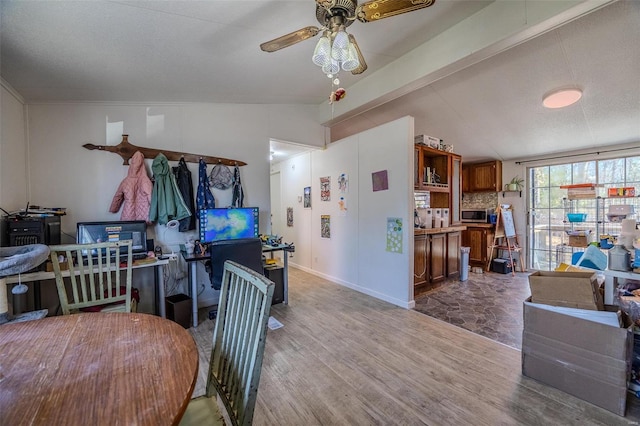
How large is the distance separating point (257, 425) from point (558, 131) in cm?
520

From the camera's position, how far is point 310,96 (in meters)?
3.92

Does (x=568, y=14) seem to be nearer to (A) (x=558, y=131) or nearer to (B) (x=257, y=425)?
(A) (x=558, y=131)

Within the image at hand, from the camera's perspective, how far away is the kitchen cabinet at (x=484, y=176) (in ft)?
18.1

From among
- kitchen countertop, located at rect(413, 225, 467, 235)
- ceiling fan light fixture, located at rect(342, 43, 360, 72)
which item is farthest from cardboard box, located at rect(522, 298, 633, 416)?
ceiling fan light fixture, located at rect(342, 43, 360, 72)

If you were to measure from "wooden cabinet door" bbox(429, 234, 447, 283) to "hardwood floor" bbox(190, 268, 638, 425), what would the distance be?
1.15 meters

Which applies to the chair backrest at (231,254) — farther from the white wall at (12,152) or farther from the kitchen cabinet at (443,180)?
the kitchen cabinet at (443,180)

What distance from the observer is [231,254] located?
9.24ft

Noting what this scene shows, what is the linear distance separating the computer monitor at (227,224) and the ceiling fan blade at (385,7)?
97.4 inches

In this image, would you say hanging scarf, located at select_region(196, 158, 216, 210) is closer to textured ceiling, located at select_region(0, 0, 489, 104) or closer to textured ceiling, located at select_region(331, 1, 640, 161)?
textured ceiling, located at select_region(0, 0, 489, 104)

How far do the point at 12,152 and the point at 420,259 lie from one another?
450 cm

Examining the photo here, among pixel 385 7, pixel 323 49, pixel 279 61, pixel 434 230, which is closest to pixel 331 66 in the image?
pixel 323 49

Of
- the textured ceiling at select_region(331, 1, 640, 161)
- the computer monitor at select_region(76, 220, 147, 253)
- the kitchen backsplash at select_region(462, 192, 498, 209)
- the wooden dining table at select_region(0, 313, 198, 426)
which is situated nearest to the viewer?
the wooden dining table at select_region(0, 313, 198, 426)

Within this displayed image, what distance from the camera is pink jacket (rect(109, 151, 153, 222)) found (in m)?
3.02

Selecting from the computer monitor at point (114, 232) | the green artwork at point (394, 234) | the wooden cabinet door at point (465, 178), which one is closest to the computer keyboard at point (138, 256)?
the computer monitor at point (114, 232)
